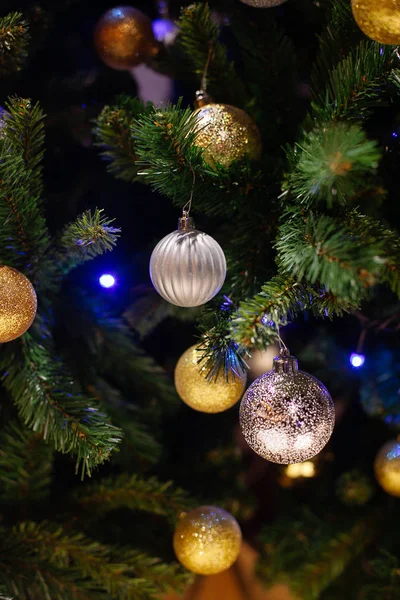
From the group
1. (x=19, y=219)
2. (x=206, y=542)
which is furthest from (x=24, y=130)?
(x=206, y=542)

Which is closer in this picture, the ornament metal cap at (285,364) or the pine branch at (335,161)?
the pine branch at (335,161)

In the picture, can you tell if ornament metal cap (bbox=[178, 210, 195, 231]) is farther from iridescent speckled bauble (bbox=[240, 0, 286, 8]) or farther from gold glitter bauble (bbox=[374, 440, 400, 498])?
gold glitter bauble (bbox=[374, 440, 400, 498])

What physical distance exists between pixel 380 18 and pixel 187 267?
0.26 m

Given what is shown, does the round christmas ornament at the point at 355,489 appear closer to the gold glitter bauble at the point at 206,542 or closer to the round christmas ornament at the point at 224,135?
the gold glitter bauble at the point at 206,542

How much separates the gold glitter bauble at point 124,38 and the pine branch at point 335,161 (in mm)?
345

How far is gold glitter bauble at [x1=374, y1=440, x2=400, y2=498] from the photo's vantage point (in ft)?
2.21

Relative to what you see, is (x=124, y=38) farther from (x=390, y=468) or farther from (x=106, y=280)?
(x=390, y=468)

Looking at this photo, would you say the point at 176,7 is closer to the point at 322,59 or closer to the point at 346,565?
the point at 322,59

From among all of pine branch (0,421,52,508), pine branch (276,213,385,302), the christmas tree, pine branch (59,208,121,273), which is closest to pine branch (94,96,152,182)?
the christmas tree

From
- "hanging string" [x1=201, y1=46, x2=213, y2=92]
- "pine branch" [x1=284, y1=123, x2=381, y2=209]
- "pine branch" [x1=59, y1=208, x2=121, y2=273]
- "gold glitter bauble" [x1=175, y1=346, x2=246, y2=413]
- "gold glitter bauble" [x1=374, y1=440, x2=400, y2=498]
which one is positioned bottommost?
"gold glitter bauble" [x1=374, y1=440, x2=400, y2=498]

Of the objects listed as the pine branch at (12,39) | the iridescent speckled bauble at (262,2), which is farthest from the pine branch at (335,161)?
the pine branch at (12,39)

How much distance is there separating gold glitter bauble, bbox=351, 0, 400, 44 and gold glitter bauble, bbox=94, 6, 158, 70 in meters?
0.33

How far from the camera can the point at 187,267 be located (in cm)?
46

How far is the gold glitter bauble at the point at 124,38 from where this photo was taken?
0.66 metres
